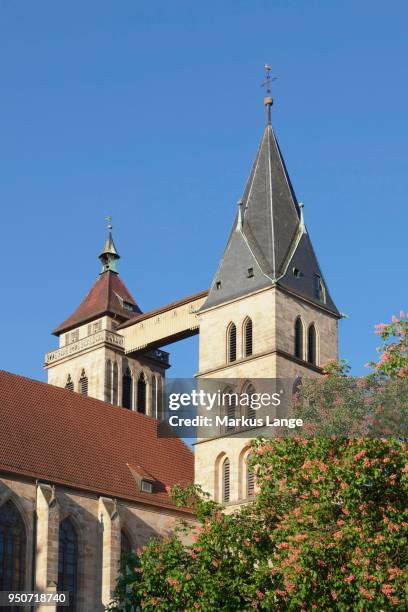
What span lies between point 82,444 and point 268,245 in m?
10.8

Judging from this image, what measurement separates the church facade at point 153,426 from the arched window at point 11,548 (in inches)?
1.6

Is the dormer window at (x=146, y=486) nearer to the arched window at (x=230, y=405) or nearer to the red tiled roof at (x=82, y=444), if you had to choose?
→ the red tiled roof at (x=82, y=444)

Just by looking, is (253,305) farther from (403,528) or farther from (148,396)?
(403,528)

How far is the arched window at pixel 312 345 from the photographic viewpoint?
49719 millimetres

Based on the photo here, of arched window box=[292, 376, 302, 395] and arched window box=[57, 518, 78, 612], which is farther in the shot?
arched window box=[292, 376, 302, 395]

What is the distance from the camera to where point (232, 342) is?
49.4 m

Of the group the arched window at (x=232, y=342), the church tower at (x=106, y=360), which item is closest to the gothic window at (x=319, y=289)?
the arched window at (x=232, y=342)

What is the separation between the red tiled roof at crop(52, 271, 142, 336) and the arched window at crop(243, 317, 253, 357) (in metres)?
12.7

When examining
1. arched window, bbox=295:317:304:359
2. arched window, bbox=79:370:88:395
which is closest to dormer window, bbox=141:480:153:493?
arched window, bbox=295:317:304:359

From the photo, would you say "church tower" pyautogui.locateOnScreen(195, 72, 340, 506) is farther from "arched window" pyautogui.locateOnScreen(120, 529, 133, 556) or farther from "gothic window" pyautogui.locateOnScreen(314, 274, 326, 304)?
"arched window" pyautogui.locateOnScreen(120, 529, 133, 556)

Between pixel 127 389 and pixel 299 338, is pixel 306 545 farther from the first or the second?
pixel 127 389

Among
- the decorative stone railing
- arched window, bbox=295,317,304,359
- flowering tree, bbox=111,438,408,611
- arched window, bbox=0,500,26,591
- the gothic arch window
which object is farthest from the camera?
the decorative stone railing

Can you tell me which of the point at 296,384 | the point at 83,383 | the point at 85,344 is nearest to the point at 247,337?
the point at 296,384

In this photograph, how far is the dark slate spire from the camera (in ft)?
163
